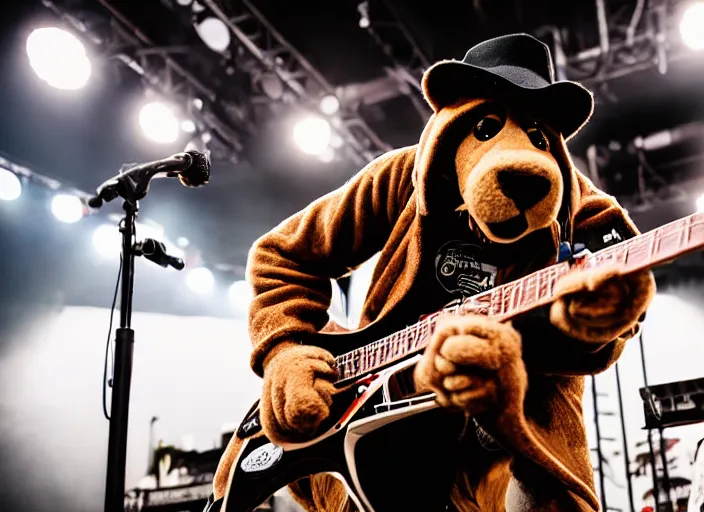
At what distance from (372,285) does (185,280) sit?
3.42 meters

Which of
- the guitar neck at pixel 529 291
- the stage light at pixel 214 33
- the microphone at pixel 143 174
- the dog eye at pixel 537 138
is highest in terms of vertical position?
the stage light at pixel 214 33

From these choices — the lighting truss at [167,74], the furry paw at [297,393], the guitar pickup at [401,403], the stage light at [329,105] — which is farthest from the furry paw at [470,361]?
the stage light at [329,105]

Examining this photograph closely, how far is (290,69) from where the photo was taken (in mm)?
3406

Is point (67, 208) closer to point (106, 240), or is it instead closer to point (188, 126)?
point (106, 240)

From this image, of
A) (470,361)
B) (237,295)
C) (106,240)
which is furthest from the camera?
(237,295)

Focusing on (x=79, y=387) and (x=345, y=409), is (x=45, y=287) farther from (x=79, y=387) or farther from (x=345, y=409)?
(x=345, y=409)

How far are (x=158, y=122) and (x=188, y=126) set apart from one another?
216 mm

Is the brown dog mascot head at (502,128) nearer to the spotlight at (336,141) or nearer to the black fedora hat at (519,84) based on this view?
the black fedora hat at (519,84)

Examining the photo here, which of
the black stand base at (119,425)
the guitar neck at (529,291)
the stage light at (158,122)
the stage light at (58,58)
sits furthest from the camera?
the stage light at (158,122)

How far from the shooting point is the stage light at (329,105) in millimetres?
3506

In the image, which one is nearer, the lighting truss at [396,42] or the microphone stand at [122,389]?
the microphone stand at [122,389]

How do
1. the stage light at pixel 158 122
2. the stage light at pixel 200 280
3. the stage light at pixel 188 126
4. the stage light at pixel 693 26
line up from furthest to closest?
the stage light at pixel 200 280, the stage light at pixel 188 126, the stage light at pixel 158 122, the stage light at pixel 693 26

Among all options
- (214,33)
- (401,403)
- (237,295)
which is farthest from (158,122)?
(401,403)

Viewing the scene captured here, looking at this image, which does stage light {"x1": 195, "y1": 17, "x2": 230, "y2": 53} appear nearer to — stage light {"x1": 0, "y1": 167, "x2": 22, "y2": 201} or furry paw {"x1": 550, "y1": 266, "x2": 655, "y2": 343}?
stage light {"x1": 0, "y1": 167, "x2": 22, "y2": 201}
